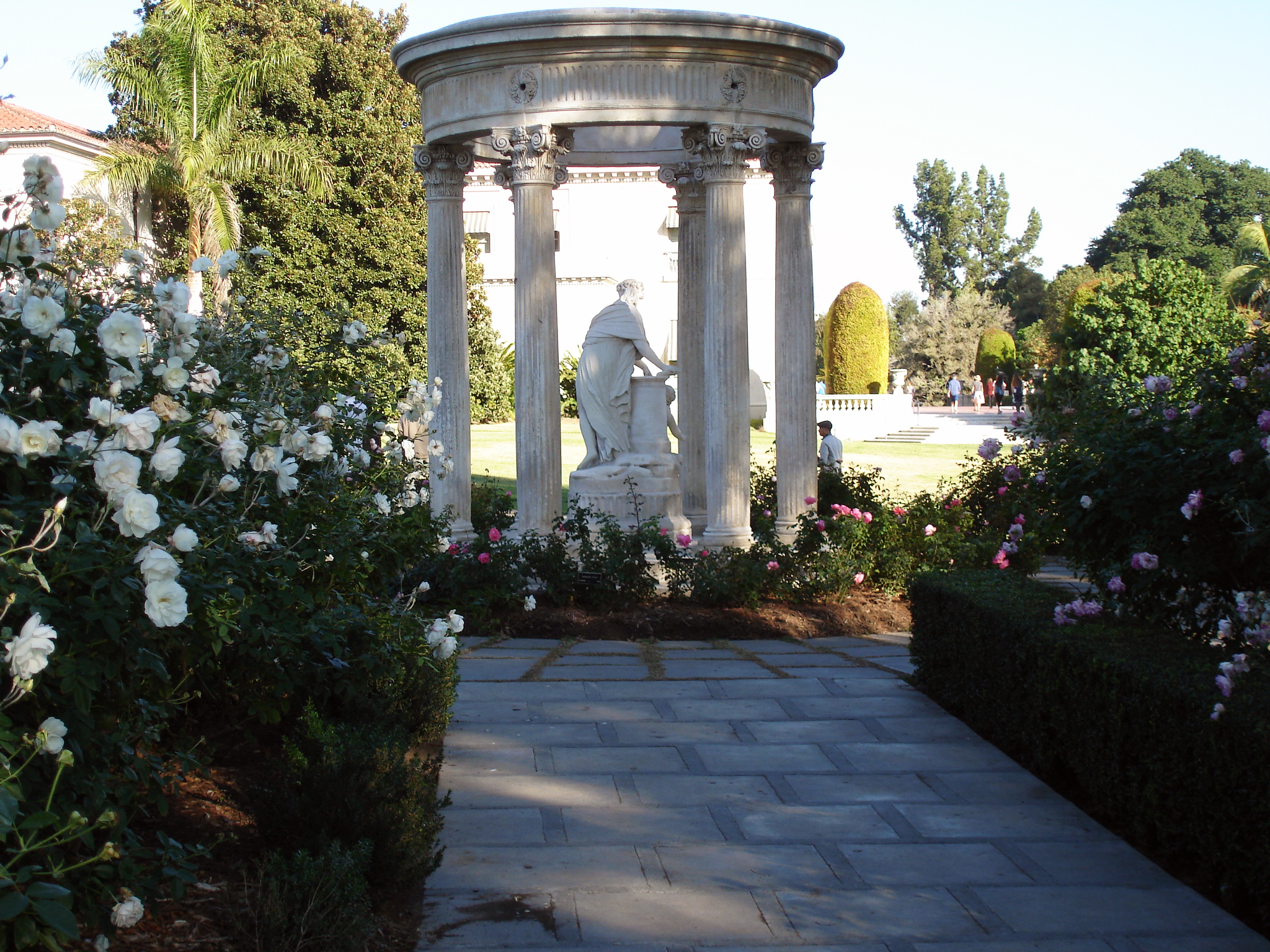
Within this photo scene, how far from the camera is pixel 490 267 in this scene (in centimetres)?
4309

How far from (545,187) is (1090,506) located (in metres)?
6.60

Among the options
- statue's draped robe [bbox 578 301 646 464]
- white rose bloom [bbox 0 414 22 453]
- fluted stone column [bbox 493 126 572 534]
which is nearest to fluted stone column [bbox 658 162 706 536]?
A: statue's draped robe [bbox 578 301 646 464]

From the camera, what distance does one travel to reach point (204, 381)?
14.0 ft

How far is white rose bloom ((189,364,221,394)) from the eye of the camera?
4.27 metres

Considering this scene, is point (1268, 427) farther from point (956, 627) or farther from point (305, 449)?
point (305, 449)

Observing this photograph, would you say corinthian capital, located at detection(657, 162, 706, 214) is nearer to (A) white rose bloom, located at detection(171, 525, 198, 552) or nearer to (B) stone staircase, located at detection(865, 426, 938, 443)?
(A) white rose bloom, located at detection(171, 525, 198, 552)

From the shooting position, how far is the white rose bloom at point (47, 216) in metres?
3.61

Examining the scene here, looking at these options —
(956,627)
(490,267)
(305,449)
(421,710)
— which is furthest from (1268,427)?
(490,267)

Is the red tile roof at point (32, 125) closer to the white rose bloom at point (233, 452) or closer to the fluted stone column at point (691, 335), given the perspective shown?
the fluted stone column at point (691, 335)

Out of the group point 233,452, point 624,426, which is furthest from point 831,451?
point 233,452

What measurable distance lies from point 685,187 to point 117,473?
1126 cm

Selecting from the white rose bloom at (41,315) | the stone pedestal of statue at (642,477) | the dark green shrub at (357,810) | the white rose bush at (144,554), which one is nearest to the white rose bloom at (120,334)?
the white rose bush at (144,554)

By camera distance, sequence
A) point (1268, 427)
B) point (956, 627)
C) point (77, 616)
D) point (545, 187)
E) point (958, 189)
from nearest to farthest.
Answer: point (77, 616) < point (1268, 427) < point (956, 627) < point (545, 187) < point (958, 189)

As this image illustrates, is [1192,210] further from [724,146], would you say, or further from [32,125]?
[724,146]
